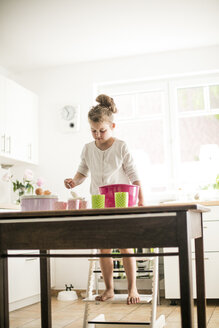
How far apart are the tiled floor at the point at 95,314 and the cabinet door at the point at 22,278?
0.43 feet

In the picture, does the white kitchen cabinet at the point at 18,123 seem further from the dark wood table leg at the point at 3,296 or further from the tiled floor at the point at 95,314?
the dark wood table leg at the point at 3,296

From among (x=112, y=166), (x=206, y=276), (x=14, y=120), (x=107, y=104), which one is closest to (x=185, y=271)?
(x=112, y=166)

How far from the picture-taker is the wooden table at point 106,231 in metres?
1.52

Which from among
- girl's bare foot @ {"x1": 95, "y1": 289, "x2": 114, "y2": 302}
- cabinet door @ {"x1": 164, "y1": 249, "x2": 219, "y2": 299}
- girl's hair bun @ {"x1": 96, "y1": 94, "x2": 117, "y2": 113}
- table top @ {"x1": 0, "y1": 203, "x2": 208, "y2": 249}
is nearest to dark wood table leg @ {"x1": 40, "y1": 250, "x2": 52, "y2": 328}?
girl's bare foot @ {"x1": 95, "y1": 289, "x2": 114, "y2": 302}

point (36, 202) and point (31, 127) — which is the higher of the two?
point (31, 127)

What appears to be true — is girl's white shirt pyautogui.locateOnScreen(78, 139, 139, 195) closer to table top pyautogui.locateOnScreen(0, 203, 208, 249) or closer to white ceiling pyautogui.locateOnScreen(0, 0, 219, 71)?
table top pyautogui.locateOnScreen(0, 203, 208, 249)

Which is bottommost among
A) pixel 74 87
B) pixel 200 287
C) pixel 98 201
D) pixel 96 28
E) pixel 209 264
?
pixel 209 264

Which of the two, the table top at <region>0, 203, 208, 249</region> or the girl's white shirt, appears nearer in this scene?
the table top at <region>0, 203, 208, 249</region>

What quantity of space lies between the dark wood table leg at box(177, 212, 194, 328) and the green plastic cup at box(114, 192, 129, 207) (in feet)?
1.08

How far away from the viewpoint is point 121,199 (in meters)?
1.82

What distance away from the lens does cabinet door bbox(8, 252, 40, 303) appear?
3.79 meters

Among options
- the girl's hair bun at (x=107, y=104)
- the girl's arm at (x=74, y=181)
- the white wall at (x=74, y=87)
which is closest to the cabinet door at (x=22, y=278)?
the white wall at (x=74, y=87)

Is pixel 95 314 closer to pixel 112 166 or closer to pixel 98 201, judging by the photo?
pixel 112 166

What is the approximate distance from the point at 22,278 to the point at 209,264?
63.5 inches
